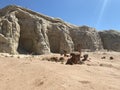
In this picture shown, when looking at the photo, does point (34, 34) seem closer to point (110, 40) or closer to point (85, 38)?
point (85, 38)

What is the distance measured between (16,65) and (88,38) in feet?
88.8

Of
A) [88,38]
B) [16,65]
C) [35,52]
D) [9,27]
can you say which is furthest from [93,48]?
[16,65]

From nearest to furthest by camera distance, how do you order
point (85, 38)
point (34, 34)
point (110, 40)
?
point (34, 34)
point (85, 38)
point (110, 40)

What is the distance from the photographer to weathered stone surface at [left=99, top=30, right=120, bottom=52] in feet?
133

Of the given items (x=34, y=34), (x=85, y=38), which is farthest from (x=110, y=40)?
(x=34, y=34)

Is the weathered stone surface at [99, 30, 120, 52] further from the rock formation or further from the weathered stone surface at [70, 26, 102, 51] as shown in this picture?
the rock formation

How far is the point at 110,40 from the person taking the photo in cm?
4084

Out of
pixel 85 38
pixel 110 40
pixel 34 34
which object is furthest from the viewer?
pixel 110 40

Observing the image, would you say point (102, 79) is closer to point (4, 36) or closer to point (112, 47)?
point (4, 36)

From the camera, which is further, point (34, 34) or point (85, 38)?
point (85, 38)

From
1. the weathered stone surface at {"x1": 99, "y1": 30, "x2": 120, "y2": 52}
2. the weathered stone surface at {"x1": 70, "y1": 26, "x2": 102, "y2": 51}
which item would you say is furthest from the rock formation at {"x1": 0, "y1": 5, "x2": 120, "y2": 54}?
Result: the weathered stone surface at {"x1": 99, "y1": 30, "x2": 120, "y2": 52}

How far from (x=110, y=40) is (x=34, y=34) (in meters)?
17.0

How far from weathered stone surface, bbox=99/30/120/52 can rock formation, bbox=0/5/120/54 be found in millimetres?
4685

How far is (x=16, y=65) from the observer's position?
1093cm
